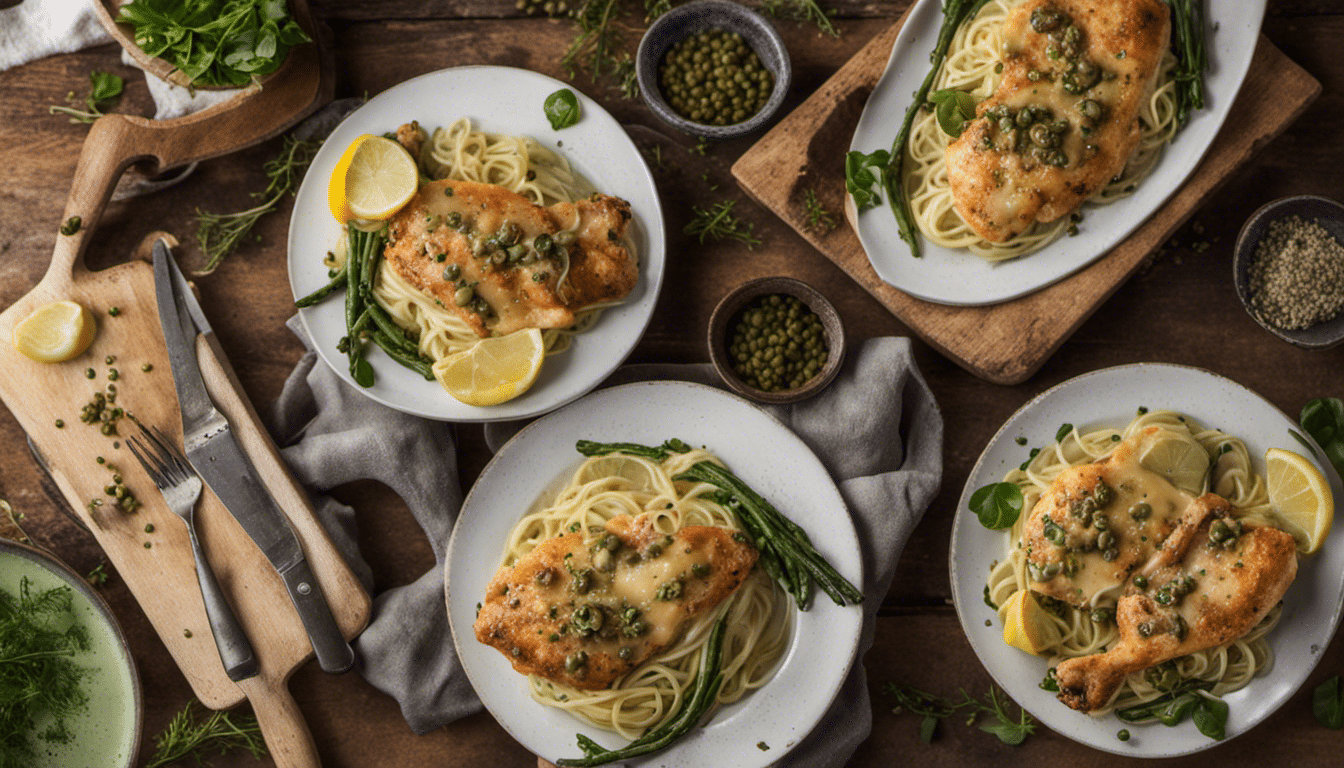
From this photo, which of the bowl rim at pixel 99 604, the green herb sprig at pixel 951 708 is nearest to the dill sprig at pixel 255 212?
the bowl rim at pixel 99 604

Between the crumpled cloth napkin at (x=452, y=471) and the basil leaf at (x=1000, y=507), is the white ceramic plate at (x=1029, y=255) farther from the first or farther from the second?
the basil leaf at (x=1000, y=507)

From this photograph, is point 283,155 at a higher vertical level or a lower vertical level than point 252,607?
higher

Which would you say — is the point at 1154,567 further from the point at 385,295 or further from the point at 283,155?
the point at 283,155

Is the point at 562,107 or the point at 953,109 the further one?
the point at 562,107

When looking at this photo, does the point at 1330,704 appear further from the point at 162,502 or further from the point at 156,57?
the point at 156,57

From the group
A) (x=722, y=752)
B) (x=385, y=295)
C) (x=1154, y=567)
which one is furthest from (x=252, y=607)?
(x=1154, y=567)

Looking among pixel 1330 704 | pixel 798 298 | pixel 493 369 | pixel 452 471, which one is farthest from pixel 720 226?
pixel 1330 704
